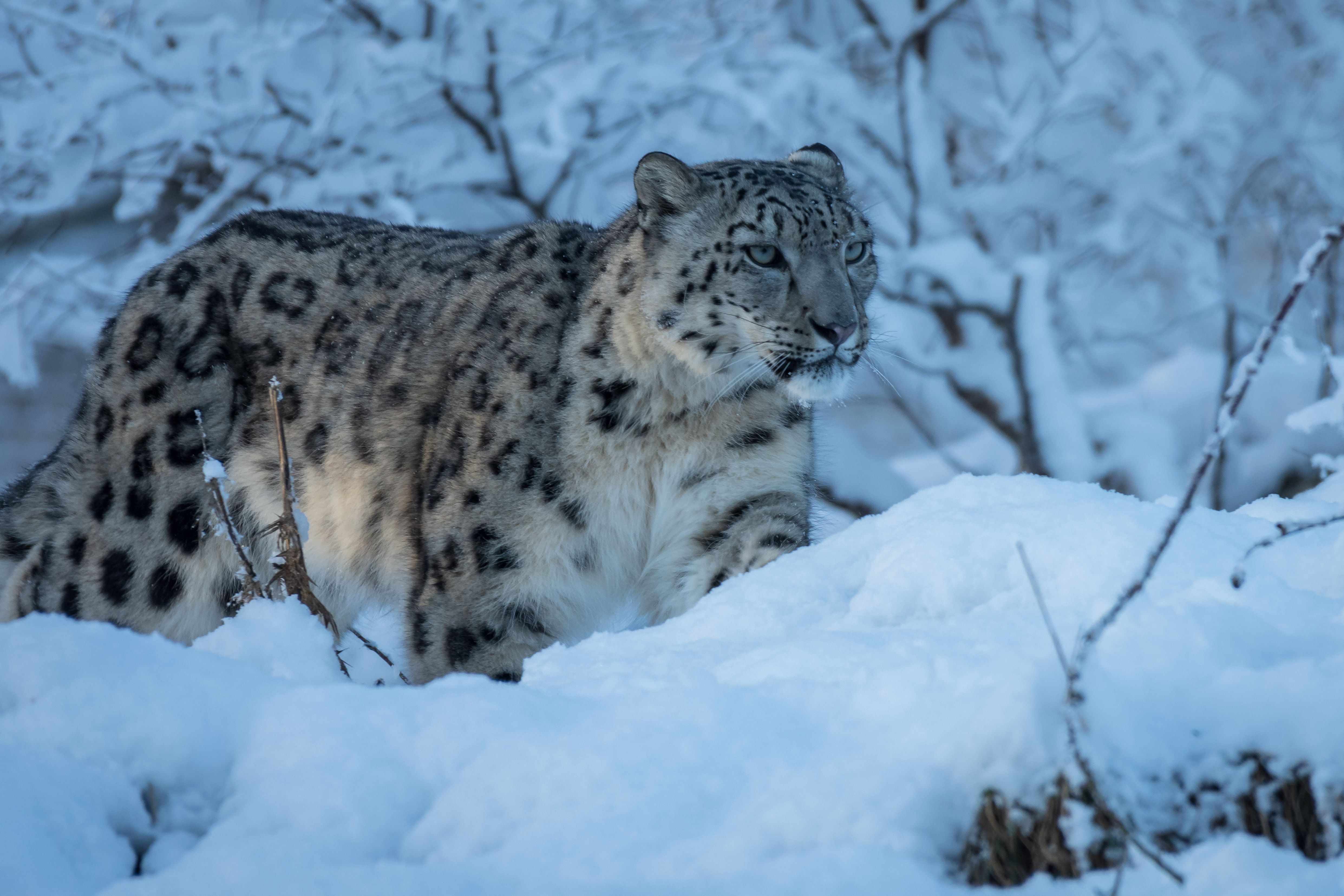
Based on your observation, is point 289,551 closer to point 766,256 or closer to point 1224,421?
point 766,256

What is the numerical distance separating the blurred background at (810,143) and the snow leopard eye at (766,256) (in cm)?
427

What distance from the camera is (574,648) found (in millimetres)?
2375

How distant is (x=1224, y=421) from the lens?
1698mm

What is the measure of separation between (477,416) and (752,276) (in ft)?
3.22

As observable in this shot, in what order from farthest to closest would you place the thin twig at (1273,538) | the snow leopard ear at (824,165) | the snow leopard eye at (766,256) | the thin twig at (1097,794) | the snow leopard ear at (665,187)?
the snow leopard ear at (824,165), the snow leopard ear at (665,187), the snow leopard eye at (766,256), the thin twig at (1273,538), the thin twig at (1097,794)

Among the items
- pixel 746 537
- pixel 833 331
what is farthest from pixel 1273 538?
pixel 746 537

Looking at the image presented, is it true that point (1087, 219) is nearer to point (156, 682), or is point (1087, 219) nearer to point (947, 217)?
point (947, 217)

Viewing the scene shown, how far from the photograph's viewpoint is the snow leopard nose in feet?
11.9

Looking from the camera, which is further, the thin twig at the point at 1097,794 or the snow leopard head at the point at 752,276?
the snow leopard head at the point at 752,276

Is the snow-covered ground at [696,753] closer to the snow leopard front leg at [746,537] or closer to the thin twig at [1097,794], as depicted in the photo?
the thin twig at [1097,794]

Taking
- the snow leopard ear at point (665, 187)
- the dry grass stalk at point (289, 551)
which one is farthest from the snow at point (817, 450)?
the snow leopard ear at point (665, 187)

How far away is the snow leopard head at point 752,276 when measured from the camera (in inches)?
143

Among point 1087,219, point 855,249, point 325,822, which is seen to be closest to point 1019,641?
point 325,822

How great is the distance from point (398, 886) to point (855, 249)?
2864mm
